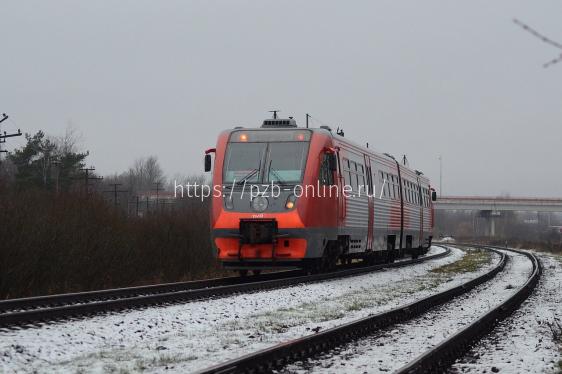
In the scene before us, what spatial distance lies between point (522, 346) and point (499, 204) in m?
91.4

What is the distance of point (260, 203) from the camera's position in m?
16.8

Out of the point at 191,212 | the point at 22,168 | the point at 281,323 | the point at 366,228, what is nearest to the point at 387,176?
the point at 366,228

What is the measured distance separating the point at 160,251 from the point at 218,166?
4.37m

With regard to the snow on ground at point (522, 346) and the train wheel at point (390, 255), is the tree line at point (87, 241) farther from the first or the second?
the snow on ground at point (522, 346)

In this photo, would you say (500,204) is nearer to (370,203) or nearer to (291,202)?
(370,203)

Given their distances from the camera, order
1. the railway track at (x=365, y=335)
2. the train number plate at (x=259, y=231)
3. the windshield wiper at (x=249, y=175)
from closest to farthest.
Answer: the railway track at (x=365, y=335) → the train number plate at (x=259, y=231) → the windshield wiper at (x=249, y=175)

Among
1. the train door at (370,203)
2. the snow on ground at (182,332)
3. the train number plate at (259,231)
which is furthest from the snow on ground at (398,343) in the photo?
the train door at (370,203)

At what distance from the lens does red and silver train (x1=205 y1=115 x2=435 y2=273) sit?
54.6ft

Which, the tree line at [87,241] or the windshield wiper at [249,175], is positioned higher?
the windshield wiper at [249,175]

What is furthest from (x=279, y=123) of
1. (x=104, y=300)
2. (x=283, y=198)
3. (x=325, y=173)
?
(x=104, y=300)

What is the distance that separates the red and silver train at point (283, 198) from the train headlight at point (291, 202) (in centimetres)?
2

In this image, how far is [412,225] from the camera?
2973 cm

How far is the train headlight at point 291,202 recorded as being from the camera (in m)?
16.7

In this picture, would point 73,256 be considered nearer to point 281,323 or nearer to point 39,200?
point 39,200
